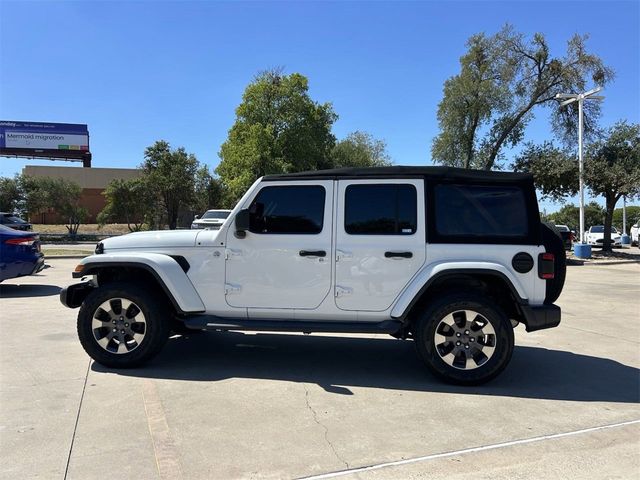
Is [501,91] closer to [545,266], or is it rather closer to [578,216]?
[545,266]

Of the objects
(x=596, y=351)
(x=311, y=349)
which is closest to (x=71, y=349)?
(x=311, y=349)

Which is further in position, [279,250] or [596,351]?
[596,351]

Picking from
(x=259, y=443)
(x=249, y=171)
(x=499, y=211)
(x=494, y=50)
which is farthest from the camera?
(x=249, y=171)

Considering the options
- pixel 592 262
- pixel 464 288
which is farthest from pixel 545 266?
pixel 592 262

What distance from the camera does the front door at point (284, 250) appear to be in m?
5.11

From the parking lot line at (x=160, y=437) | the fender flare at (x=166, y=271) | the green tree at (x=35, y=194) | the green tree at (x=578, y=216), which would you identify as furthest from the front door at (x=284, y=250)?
the green tree at (x=578, y=216)

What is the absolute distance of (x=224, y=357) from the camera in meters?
5.90

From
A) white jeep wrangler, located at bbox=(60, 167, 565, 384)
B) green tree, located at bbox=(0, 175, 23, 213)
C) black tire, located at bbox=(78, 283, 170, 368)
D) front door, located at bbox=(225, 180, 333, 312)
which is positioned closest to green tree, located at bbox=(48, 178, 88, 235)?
green tree, located at bbox=(0, 175, 23, 213)

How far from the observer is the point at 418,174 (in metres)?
5.16

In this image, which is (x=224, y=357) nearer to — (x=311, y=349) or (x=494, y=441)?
(x=311, y=349)

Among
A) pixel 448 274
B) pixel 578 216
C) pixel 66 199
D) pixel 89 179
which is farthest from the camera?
pixel 578 216

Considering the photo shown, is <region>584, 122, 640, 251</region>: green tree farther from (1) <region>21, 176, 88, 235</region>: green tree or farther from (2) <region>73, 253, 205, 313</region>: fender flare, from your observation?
(1) <region>21, 176, 88, 235</region>: green tree

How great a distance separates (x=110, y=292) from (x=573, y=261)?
2094 cm

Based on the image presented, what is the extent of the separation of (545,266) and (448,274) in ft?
3.10
